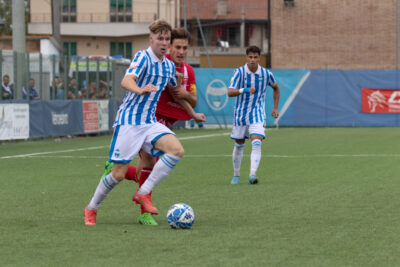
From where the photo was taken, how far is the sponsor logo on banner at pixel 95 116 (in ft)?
87.1

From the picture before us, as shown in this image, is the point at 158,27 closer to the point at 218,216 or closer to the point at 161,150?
the point at 161,150

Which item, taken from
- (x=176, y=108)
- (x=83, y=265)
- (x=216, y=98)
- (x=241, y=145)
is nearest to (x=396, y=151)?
(x=241, y=145)

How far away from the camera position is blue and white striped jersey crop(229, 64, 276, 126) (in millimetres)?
12695

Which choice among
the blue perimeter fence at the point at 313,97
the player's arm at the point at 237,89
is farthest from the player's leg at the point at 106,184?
the blue perimeter fence at the point at 313,97

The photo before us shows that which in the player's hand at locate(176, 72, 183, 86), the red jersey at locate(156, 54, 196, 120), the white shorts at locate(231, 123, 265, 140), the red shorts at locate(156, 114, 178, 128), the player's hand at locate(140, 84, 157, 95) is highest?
the player's hand at locate(176, 72, 183, 86)

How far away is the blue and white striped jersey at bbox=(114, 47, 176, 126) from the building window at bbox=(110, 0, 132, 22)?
68039mm

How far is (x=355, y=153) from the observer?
18.0m

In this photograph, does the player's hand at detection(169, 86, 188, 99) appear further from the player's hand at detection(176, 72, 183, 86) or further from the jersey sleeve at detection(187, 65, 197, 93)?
the jersey sleeve at detection(187, 65, 197, 93)

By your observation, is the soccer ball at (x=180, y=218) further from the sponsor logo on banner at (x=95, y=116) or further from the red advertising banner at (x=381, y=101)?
the red advertising banner at (x=381, y=101)

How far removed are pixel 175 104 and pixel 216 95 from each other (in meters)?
24.9

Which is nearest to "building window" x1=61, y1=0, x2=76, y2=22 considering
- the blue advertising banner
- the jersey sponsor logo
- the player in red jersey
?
the blue advertising banner

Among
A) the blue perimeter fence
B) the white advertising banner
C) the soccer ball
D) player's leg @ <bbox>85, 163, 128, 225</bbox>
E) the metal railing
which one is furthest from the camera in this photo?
the blue perimeter fence

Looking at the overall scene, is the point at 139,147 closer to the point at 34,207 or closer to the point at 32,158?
the point at 34,207

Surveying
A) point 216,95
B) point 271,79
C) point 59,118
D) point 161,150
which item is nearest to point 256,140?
point 271,79
